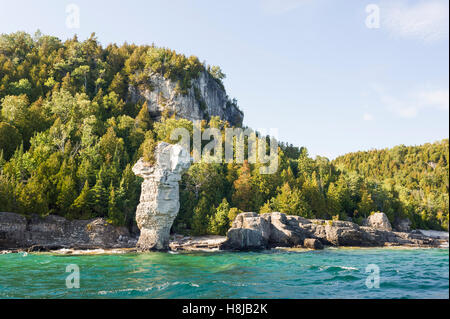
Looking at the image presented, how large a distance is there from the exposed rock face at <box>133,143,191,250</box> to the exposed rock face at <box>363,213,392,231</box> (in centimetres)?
4050

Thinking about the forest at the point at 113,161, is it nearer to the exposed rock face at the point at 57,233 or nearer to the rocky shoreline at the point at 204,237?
the exposed rock face at the point at 57,233

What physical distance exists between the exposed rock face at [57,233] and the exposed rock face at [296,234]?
1469cm

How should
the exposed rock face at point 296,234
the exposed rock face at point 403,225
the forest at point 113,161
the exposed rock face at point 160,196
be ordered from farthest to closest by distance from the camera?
the exposed rock face at point 403,225, the forest at point 113,161, the exposed rock face at point 296,234, the exposed rock face at point 160,196

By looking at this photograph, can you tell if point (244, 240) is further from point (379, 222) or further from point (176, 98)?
point (176, 98)

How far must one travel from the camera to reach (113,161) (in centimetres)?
4938

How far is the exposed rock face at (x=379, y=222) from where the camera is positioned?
55.8 meters

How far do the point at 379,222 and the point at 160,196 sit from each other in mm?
43066

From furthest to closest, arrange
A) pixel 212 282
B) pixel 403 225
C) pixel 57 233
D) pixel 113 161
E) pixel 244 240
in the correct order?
pixel 403 225 → pixel 113 161 → pixel 244 240 → pixel 57 233 → pixel 212 282

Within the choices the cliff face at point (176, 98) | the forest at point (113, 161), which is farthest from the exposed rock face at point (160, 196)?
the cliff face at point (176, 98)

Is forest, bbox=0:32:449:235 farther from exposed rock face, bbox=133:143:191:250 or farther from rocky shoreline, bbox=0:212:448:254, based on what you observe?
exposed rock face, bbox=133:143:191:250

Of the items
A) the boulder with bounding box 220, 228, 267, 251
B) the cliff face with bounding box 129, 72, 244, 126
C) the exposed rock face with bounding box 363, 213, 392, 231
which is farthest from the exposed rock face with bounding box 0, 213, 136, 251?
the cliff face with bounding box 129, 72, 244, 126

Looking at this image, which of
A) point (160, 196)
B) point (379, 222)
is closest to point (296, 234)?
point (160, 196)
